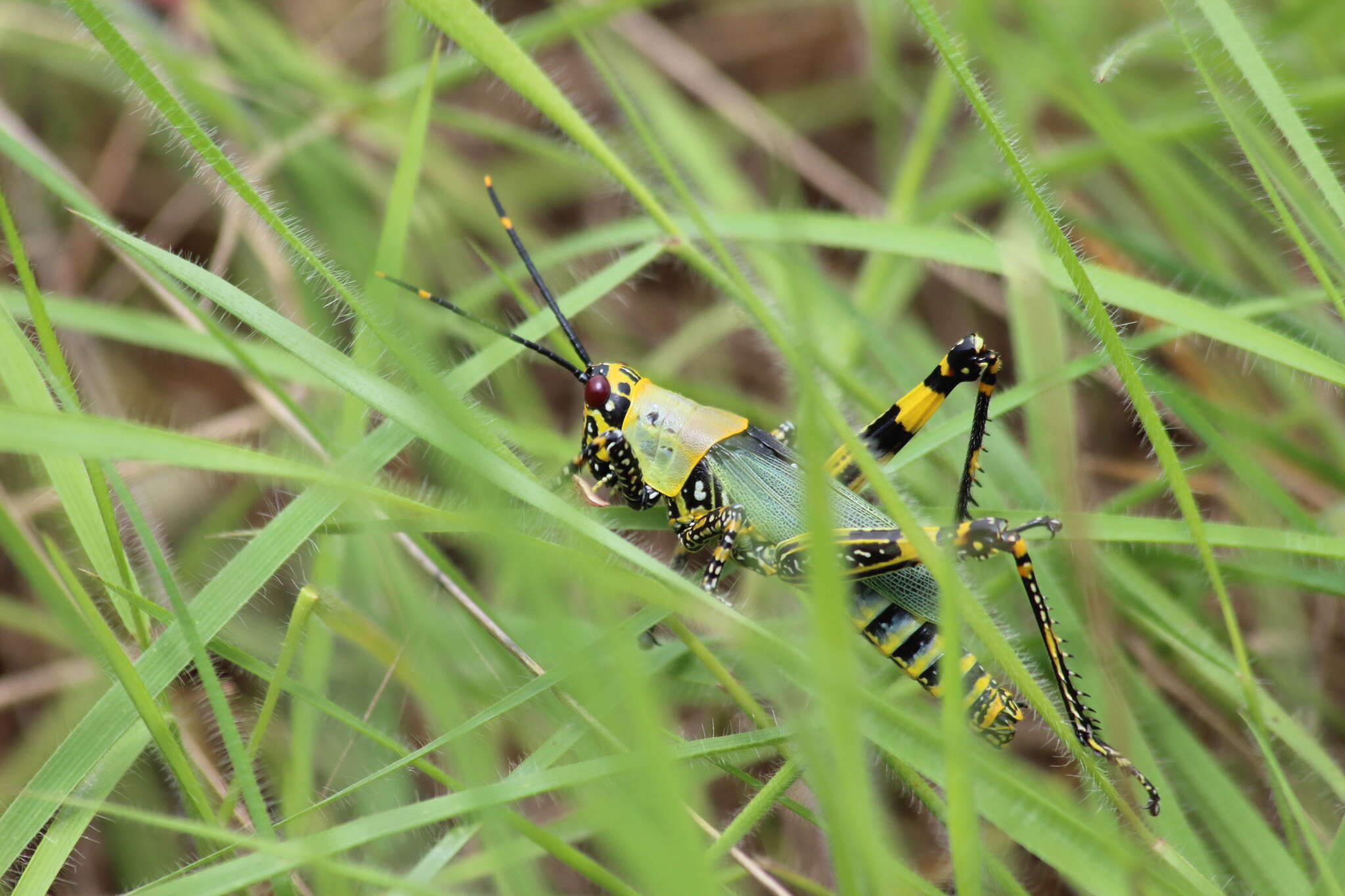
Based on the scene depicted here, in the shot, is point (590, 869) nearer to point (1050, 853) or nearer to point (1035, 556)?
point (1050, 853)

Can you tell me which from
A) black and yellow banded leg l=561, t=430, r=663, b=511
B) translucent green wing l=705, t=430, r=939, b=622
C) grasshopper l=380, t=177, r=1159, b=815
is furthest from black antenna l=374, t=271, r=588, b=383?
translucent green wing l=705, t=430, r=939, b=622

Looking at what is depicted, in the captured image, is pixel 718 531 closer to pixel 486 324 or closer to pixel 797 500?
pixel 797 500

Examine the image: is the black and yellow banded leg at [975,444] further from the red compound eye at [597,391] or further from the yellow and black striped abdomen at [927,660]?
the red compound eye at [597,391]

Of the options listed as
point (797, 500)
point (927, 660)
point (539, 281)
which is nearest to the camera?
point (927, 660)

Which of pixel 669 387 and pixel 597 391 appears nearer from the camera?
pixel 597 391

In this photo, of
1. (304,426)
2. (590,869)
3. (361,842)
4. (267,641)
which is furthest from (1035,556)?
(267,641)

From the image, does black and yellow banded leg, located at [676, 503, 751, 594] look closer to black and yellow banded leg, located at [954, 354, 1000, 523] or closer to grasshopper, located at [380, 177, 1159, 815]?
grasshopper, located at [380, 177, 1159, 815]

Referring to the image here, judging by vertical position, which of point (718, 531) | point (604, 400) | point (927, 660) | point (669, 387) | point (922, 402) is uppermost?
point (669, 387)

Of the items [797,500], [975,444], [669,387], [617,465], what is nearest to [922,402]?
[975,444]
